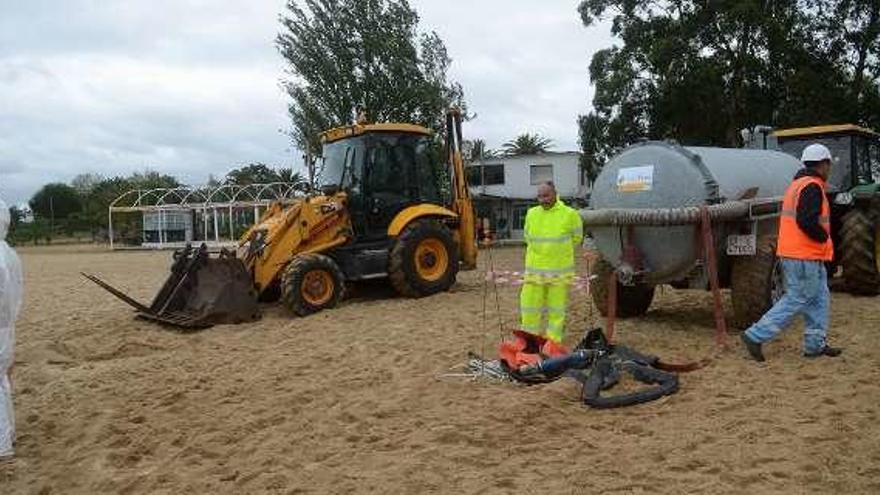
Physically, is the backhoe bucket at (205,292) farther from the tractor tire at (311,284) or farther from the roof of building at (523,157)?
the roof of building at (523,157)

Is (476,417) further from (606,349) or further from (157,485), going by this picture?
(157,485)

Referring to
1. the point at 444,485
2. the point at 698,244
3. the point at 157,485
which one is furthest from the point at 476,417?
the point at 698,244

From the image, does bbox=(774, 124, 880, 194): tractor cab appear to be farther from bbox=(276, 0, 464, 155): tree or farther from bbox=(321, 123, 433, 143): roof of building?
bbox=(276, 0, 464, 155): tree

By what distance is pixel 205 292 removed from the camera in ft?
35.0

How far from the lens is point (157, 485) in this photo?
191 inches

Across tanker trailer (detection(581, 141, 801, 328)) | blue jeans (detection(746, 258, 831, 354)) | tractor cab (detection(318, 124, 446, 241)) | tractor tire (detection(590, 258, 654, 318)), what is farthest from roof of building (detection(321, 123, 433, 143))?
blue jeans (detection(746, 258, 831, 354))

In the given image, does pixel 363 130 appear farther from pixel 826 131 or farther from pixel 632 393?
pixel 632 393

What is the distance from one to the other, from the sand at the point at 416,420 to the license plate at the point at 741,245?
0.86 meters

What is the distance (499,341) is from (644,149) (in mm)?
2420

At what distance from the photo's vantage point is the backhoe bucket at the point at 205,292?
1042 centimetres

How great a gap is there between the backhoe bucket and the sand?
1.12 metres

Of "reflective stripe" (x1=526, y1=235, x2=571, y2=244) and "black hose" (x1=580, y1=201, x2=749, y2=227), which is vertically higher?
"black hose" (x1=580, y1=201, x2=749, y2=227)

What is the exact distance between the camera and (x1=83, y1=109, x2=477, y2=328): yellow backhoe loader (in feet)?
35.1

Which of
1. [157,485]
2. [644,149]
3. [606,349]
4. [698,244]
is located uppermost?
[644,149]
